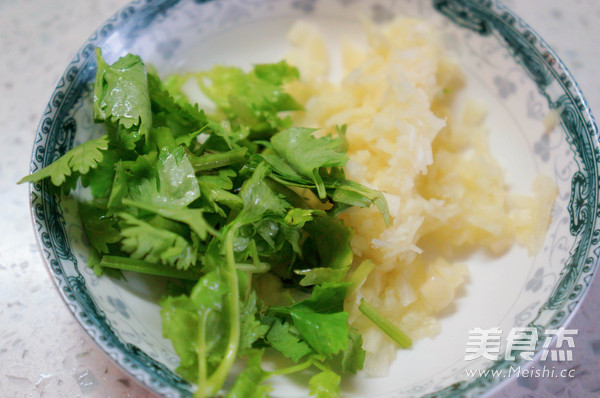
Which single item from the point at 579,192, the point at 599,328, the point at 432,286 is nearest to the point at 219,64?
the point at 432,286

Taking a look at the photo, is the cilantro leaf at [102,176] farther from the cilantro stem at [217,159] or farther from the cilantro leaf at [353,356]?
the cilantro leaf at [353,356]

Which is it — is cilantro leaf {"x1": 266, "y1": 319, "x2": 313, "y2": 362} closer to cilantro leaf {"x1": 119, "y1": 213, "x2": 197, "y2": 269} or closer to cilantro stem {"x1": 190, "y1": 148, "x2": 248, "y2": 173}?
cilantro leaf {"x1": 119, "y1": 213, "x2": 197, "y2": 269}

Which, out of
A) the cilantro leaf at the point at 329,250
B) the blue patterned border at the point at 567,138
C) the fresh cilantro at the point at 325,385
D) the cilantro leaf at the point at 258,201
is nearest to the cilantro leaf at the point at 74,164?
the cilantro leaf at the point at 258,201

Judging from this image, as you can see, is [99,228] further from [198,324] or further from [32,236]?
[32,236]

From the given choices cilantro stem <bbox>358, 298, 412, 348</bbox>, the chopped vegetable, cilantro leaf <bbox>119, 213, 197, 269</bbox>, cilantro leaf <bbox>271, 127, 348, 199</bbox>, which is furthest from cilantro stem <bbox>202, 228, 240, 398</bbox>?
cilantro stem <bbox>358, 298, 412, 348</bbox>

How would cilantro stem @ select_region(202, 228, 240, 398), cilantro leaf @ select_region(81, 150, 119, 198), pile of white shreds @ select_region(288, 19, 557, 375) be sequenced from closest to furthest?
cilantro stem @ select_region(202, 228, 240, 398) < cilantro leaf @ select_region(81, 150, 119, 198) < pile of white shreds @ select_region(288, 19, 557, 375)

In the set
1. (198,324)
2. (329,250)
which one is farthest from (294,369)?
(329,250)

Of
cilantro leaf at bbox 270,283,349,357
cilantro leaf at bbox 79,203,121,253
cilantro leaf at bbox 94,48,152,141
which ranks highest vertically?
cilantro leaf at bbox 94,48,152,141
